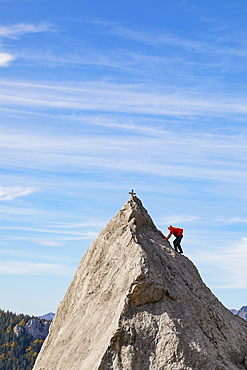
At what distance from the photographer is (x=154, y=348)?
15.2 metres

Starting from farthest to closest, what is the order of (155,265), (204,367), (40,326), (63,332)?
(40,326) → (63,332) → (155,265) → (204,367)

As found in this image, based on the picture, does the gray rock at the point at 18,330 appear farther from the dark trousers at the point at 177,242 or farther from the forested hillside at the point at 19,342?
the dark trousers at the point at 177,242

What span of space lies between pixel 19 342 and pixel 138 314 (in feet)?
565

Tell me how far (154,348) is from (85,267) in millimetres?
5606

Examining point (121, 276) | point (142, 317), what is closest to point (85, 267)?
point (121, 276)

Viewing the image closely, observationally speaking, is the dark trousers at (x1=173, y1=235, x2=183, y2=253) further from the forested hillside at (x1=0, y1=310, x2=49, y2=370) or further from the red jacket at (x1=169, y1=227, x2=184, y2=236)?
the forested hillside at (x1=0, y1=310, x2=49, y2=370)

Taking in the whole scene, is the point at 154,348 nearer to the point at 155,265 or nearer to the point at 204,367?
the point at 204,367

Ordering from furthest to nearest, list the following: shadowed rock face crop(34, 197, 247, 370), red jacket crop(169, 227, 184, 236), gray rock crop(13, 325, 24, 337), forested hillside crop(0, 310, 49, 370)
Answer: gray rock crop(13, 325, 24, 337), forested hillside crop(0, 310, 49, 370), red jacket crop(169, 227, 184, 236), shadowed rock face crop(34, 197, 247, 370)

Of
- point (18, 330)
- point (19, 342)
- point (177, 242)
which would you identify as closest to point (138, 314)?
point (177, 242)

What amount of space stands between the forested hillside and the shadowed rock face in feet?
511

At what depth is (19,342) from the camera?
176000 mm

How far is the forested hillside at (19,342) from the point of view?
169750mm

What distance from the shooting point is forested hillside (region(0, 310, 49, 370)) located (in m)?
170

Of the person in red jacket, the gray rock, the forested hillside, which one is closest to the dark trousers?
the person in red jacket
